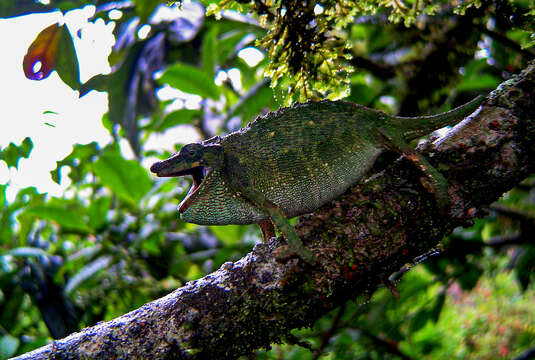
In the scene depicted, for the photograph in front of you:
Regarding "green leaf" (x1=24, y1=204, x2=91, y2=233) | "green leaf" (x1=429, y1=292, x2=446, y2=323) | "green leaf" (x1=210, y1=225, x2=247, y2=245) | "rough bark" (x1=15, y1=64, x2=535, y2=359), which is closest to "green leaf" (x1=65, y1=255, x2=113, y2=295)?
"green leaf" (x1=24, y1=204, x2=91, y2=233)

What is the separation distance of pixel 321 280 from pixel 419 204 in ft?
1.02

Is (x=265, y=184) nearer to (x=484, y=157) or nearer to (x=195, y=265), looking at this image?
(x=484, y=157)

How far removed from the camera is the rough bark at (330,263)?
3.18 ft

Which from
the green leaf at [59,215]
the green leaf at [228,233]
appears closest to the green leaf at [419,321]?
the green leaf at [228,233]

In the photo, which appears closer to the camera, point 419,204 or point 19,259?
point 419,204

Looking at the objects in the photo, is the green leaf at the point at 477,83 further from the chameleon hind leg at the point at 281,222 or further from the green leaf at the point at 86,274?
the green leaf at the point at 86,274

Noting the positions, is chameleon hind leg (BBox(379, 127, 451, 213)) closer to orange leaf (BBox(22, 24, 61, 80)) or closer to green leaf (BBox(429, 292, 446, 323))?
orange leaf (BBox(22, 24, 61, 80))

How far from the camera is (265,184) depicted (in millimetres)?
1201

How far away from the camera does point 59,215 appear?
2119 mm

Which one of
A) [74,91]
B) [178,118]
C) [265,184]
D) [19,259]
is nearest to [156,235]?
[178,118]

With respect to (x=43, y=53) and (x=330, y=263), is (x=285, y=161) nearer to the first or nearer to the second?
(x=330, y=263)

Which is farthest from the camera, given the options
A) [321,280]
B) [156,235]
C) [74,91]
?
[156,235]

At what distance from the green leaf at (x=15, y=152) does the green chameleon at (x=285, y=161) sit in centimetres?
96

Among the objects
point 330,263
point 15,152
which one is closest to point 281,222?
point 330,263
